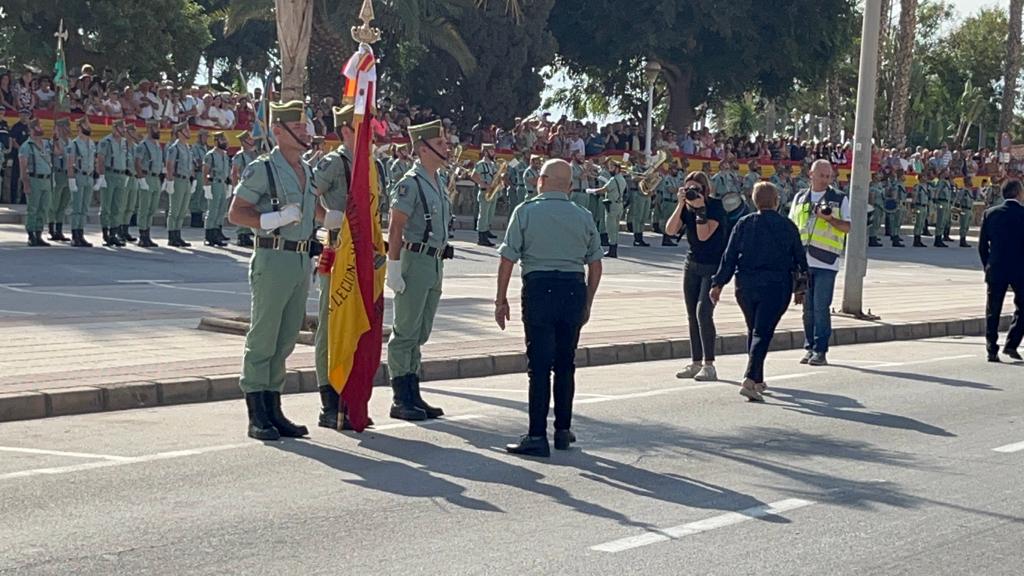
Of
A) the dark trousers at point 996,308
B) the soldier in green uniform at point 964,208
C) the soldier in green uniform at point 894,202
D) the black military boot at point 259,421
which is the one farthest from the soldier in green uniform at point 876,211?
the black military boot at point 259,421

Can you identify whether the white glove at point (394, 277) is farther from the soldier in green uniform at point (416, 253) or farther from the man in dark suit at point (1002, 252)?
the man in dark suit at point (1002, 252)

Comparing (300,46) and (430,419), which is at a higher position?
(300,46)

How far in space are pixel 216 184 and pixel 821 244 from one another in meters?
14.4

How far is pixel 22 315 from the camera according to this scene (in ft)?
52.3

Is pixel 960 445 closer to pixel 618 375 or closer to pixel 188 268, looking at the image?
pixel 618 375

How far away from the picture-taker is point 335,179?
11.2 meters

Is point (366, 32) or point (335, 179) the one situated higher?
point (366, 32)

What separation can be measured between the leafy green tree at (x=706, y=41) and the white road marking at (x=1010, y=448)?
4051 cm

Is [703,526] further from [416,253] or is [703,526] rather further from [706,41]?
[706,41]

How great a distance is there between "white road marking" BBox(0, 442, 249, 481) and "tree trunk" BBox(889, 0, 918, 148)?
134 ft

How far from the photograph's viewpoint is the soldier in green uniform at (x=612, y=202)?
3262cm

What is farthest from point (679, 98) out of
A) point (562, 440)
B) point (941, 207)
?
point (562, 440)

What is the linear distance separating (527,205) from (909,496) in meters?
2.94

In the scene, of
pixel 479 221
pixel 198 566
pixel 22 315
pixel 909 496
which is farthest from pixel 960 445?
pixel 479 221
